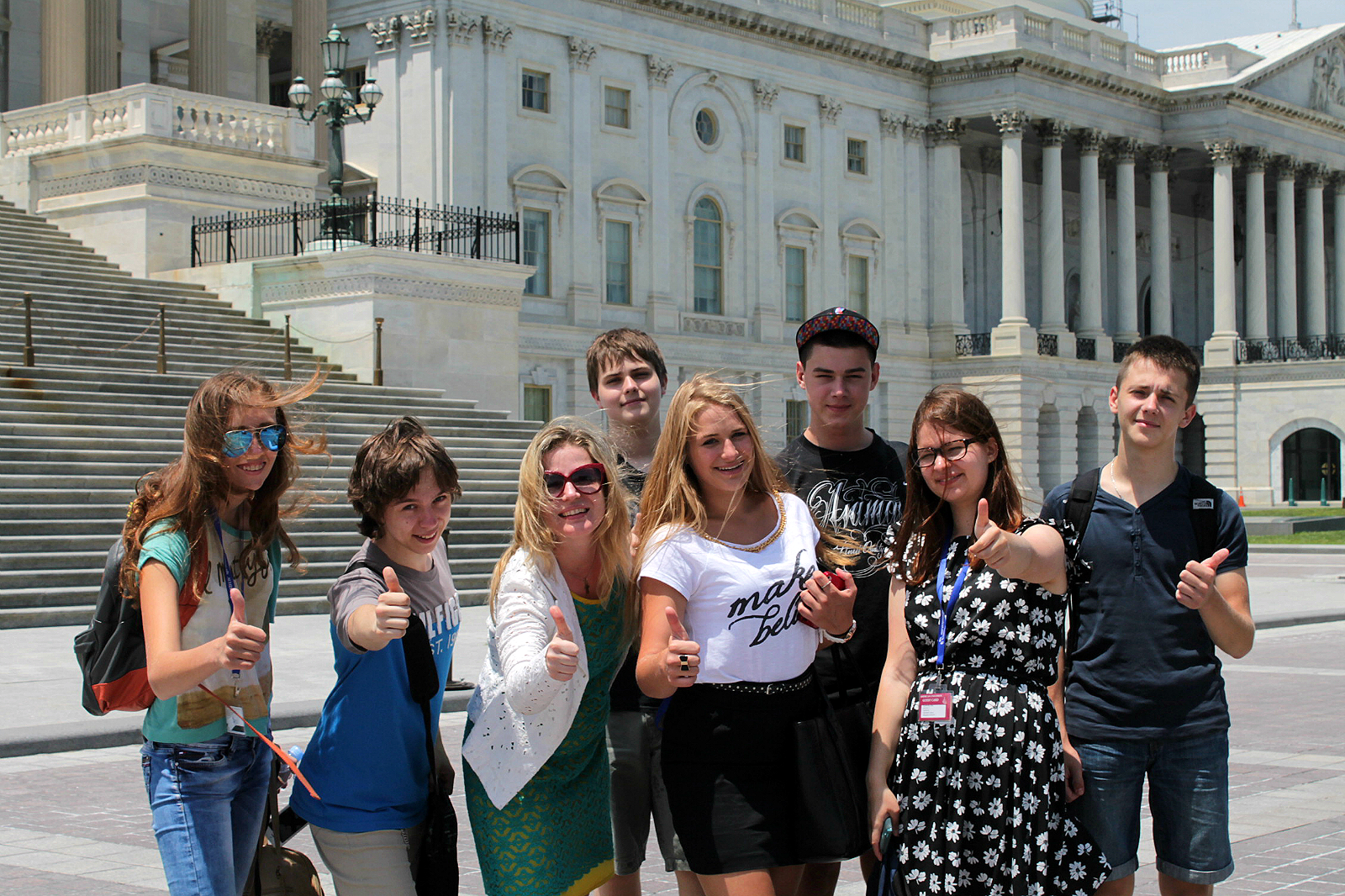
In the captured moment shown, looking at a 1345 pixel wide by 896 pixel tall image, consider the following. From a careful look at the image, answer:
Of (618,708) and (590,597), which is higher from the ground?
(590,597)

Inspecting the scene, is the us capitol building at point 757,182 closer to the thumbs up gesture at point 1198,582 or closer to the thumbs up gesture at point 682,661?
the thumbs up gesture at point 1198,582

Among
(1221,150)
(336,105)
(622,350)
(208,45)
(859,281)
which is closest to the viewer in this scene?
(622,350)

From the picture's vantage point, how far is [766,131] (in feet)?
166

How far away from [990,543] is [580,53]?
A: 41.8 meters

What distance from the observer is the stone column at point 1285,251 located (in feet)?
213

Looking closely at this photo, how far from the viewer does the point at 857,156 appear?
5422 centimetres

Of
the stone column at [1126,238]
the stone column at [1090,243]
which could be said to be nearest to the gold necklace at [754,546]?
the stone column at [1090,243]

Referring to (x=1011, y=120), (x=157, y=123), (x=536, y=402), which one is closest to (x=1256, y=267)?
(x=1011, y=120)

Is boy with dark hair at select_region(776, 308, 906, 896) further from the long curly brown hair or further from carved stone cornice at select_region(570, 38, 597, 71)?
carved stone cornice at select_region(570, 38, 597, 71)

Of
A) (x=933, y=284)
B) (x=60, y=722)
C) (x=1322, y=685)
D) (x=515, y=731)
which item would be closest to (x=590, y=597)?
(x=515, y=731)

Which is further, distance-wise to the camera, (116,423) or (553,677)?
(116,423)

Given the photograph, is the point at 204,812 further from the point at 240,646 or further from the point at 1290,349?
the point at 1290,349

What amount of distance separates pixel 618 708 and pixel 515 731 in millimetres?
687

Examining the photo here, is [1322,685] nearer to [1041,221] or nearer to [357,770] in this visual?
[357,770]
